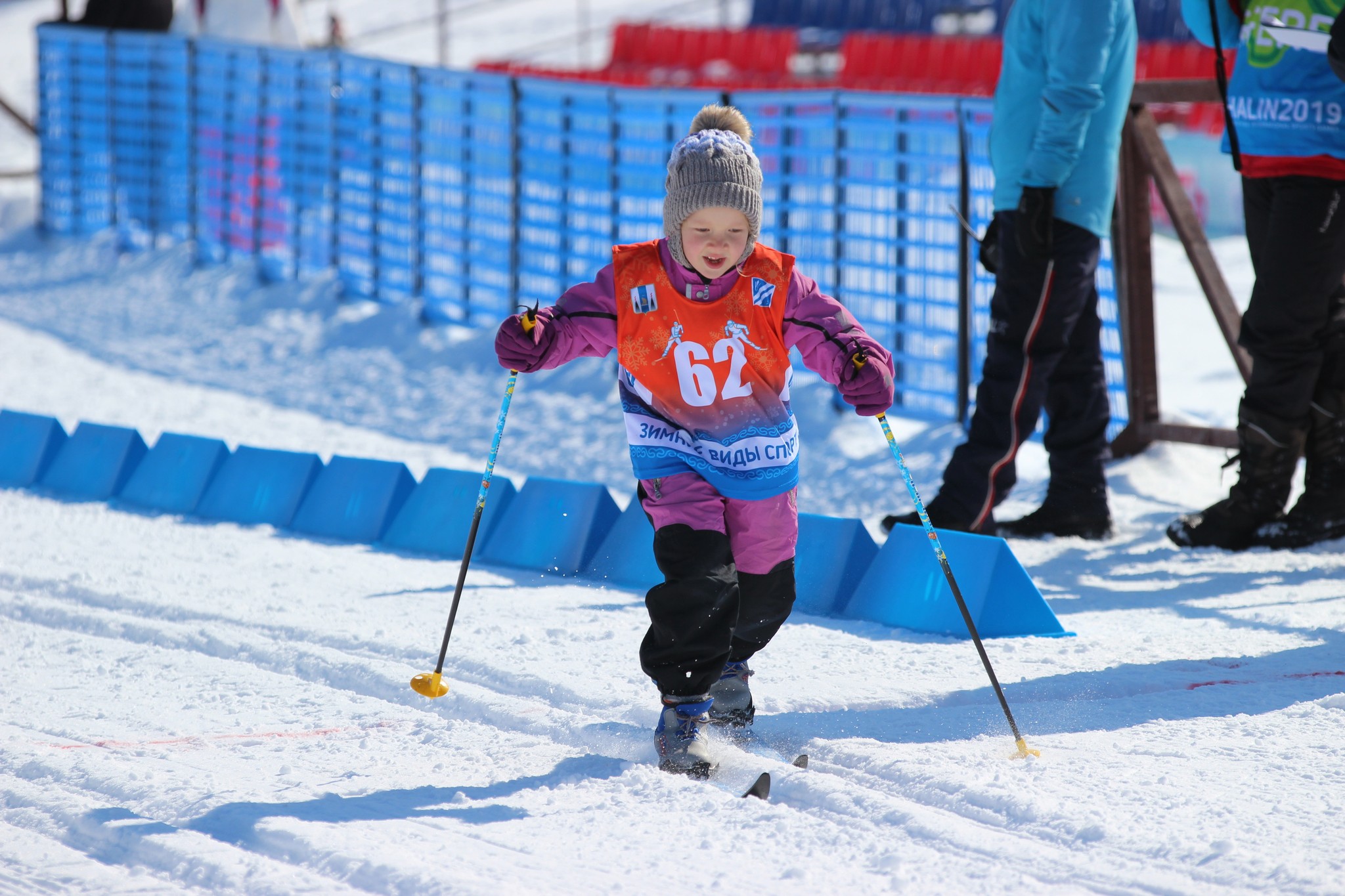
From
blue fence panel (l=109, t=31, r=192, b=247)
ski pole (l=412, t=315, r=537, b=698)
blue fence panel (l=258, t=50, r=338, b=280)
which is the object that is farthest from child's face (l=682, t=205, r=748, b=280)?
blue fence panel (l=109, t=31, r=192, b=247)

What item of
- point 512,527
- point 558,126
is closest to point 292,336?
point 558,126

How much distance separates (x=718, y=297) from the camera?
10.9ft

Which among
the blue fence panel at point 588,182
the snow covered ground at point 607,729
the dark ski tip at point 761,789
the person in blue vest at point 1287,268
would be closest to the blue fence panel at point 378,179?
the blue fence panel at point 588,182

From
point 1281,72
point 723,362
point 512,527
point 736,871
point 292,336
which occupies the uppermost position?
point 1281,72

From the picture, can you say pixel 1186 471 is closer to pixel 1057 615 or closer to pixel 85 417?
pixel 1057 615

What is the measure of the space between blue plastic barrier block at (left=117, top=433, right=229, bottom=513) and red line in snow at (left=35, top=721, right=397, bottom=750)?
2.62 meters

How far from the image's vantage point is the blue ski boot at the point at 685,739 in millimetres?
3240

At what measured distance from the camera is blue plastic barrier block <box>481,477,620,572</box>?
5172mm

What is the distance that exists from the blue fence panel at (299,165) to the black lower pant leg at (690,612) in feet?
28.0

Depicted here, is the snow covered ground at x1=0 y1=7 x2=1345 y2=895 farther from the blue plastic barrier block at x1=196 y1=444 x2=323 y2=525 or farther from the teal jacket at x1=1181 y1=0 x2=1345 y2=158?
the teal jacket at x1=1181 y1=0 x2=1345 y2=158

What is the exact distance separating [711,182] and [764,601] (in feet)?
3.15

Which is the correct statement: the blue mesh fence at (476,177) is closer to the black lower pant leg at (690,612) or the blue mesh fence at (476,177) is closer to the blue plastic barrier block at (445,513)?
the blue plastic barrier block at (445,513)

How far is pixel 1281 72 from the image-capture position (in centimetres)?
504

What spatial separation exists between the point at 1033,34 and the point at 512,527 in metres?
2.54
